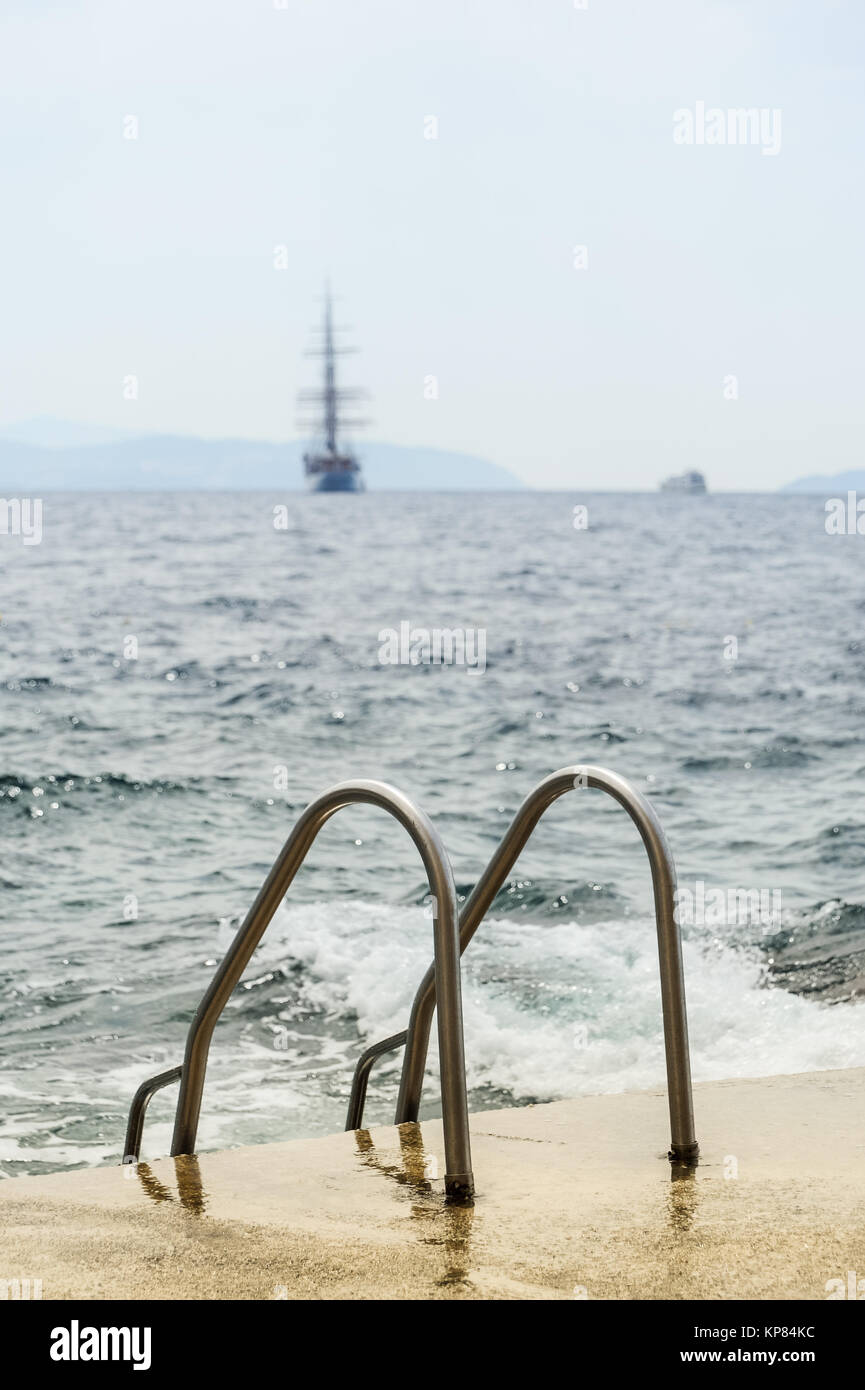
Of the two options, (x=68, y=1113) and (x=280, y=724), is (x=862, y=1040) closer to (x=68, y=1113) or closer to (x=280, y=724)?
(x=68, y=1113)

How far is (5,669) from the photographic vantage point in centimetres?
2144

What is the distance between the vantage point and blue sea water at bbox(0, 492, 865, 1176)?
21.1 ft

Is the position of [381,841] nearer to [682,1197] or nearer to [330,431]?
[682,1197]

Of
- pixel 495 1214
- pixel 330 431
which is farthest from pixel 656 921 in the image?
pixel 330 431

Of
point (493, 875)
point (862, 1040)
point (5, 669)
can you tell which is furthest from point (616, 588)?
point (493, 875)

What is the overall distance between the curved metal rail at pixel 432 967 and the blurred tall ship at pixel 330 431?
71.7 metres

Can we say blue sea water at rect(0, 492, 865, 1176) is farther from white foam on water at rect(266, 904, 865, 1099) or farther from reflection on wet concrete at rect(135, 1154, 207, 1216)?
reflection on wet concrete at rect(135, 1154, 207, 1216)

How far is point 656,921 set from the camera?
274 centimetres

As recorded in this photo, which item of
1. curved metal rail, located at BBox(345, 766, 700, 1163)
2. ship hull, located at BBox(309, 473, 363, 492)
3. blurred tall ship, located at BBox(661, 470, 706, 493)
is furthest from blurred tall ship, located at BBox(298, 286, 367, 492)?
curved metal rail, located at BBox(345, 766, 700, 1163)

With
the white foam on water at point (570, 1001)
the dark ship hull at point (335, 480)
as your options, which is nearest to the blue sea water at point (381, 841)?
the white foam on water at point (570, 1001)

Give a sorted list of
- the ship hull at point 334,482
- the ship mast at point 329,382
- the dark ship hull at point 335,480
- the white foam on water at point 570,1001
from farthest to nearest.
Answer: the ship hull at point 334,482, the dark ship hull at point 335,480, the ship mast at point 329,382, the white foam on water at point 570,1001

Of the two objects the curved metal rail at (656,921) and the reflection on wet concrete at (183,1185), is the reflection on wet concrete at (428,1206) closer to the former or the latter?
the curved metal rail at (656,921)

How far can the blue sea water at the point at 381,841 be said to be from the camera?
642 cm
